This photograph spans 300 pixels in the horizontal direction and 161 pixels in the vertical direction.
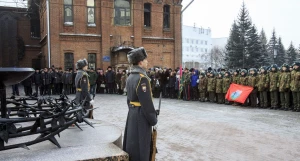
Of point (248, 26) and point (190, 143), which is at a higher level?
point (248, 26)

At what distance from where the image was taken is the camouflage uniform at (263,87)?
1425cm

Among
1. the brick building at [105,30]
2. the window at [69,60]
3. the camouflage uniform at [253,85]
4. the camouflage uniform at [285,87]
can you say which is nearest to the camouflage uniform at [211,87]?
the camouflage uniform at [253,85]

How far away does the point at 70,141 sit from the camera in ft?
15.7

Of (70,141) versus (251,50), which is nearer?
(70,141)

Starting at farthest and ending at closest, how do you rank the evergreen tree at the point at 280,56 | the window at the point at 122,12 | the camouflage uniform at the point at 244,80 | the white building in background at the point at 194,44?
the white building in background at the point at 194,44
the evergreen tree at the point at 280,56
the window at the point at 122,12
the camouflage uniform at the point at 244,80

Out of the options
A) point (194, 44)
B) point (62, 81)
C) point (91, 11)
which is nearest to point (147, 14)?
point (91, 11)

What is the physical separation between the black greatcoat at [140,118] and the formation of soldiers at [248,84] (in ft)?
24.8

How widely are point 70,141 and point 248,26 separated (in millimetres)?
41401

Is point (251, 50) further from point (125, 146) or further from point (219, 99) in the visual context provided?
point (125, 146)

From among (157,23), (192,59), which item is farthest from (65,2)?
(192,59)

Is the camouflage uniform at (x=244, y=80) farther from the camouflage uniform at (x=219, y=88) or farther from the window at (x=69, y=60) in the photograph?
the window at (x=69, y=60)

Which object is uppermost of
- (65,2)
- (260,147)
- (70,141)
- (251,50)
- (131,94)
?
(65,2)

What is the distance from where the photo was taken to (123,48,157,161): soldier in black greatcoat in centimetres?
401

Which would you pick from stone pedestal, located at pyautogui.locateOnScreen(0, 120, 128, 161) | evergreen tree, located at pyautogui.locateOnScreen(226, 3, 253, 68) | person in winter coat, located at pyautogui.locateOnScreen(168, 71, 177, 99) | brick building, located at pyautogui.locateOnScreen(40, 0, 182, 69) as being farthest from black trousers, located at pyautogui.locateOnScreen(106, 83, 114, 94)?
evergreen tree, located at pyautogui.locateOnScreen(226, 3, 253, 68)
